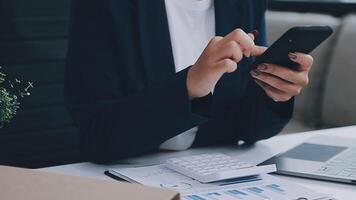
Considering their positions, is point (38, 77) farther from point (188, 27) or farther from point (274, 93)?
point (274, 93)

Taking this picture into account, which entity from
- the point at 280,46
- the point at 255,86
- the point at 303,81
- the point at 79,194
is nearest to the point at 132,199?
the point at 79,194

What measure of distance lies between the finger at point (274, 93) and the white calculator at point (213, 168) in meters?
0.21

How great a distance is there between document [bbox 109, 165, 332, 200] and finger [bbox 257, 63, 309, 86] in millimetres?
200

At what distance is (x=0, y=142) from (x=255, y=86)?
978 mm

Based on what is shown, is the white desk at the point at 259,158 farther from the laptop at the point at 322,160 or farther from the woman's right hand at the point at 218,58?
the woman's right hand at the point at 218,58

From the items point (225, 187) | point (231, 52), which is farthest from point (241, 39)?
point (225, 187)

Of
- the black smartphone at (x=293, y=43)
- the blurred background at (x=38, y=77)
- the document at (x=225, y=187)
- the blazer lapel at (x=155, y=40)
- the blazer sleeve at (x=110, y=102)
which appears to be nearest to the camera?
the document at (x=225, y=187)

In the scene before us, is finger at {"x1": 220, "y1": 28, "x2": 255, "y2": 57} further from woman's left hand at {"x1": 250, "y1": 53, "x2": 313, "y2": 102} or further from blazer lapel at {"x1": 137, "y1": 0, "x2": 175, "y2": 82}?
blazer lapel at {"x1": 137, "y1": 0, "x2": 175, "y2": 82}

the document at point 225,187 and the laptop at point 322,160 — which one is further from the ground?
the document at point 225,187

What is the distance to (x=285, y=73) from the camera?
114cm

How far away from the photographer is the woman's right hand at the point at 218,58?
3.46ft

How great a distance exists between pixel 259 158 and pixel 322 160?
120 mm

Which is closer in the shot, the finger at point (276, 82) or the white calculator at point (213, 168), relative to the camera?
the white calculator at point (213, 168)

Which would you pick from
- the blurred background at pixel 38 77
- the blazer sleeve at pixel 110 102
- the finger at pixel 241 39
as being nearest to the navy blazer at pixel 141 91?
the blazer sleeve at pixel 110 102
